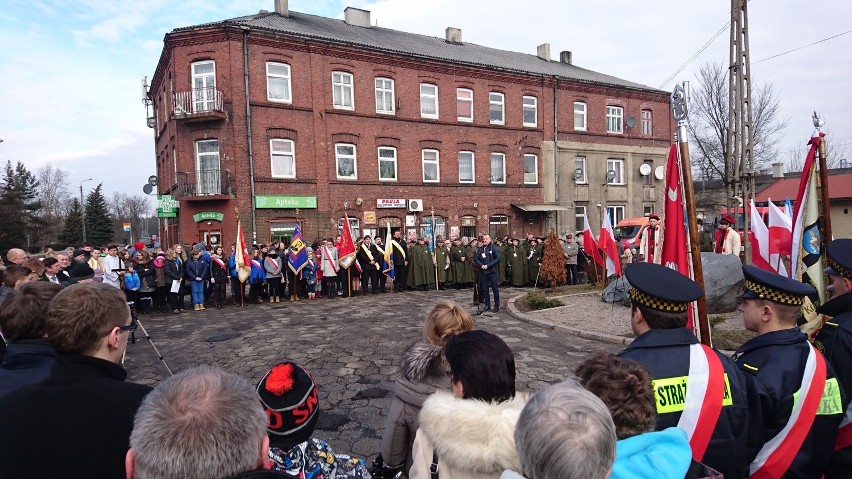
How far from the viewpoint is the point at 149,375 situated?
7.48 metres

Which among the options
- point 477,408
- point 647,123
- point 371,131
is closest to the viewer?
point 477,408

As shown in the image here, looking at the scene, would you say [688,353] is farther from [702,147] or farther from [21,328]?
[702,147]

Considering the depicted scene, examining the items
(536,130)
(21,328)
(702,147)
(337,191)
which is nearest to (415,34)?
(536,130)

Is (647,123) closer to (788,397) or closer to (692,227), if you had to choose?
(692,227)

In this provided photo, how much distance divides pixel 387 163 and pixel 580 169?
13.4 meters

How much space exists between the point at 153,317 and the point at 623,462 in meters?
13.9

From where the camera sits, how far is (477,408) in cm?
199

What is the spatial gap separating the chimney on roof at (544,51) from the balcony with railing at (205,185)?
24.7m

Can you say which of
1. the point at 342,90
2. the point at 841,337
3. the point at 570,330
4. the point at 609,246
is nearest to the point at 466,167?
the point at 342,90

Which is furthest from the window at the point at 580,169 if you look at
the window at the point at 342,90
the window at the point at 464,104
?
the window at the point at 342,90

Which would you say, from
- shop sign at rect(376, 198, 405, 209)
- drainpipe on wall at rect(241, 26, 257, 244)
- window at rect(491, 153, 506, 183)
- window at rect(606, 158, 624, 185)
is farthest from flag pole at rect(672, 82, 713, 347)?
window at rect(606, 158, 624, 185)

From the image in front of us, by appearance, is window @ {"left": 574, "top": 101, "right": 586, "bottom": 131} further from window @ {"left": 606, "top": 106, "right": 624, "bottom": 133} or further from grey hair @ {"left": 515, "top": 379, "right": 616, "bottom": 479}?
grey hair @ {"left": 515, "top": 379, "right": 616, "bottom": 479}

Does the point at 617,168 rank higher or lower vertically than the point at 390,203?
higher

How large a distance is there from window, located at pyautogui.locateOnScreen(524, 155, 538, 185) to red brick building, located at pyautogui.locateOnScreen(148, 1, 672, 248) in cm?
9
